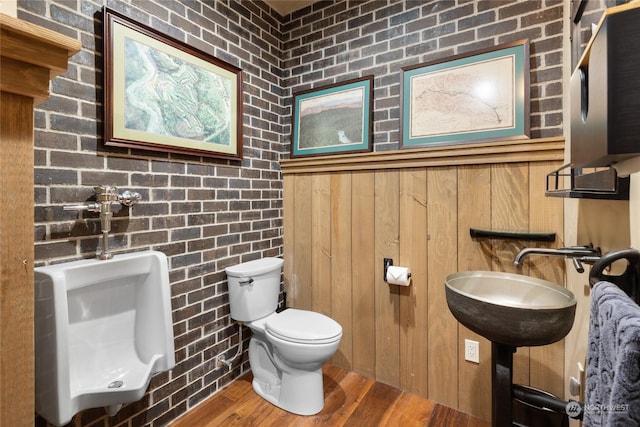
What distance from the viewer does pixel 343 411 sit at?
177cm

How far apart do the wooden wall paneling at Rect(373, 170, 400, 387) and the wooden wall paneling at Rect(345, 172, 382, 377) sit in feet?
0.10

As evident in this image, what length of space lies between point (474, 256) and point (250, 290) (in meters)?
1.37

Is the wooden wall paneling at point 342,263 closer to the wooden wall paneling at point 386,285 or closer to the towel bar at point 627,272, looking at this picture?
the wooden wall paneling at point 386,285

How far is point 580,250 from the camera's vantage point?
1.10 meters

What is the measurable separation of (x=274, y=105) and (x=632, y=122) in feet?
7.27

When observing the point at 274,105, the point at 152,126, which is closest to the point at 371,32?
the point at 274,105

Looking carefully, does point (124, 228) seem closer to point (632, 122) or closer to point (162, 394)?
point (162, 394)

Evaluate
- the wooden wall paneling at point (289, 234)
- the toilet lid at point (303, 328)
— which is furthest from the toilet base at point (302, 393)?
the wooden wall paneling at point (289, 234)

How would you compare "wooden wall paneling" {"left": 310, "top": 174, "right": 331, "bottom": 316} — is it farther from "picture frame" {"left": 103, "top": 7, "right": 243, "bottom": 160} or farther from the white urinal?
the white urinal

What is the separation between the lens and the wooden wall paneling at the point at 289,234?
2426mm

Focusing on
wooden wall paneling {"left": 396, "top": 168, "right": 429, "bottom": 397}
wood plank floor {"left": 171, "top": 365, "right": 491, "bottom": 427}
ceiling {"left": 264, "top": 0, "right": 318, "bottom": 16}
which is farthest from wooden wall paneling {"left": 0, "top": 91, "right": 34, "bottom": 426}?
ceiling {"left": 264, "top": 0, "right": 318, "bottom": 16}

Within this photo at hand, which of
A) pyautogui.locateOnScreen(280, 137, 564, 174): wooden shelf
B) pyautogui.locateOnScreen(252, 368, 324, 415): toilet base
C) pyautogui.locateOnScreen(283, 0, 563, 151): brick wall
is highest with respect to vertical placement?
pyautogui.locateOnScreen(283, 0, 563, 151): brick wall

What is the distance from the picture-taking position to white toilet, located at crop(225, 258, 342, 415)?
5.55 ft

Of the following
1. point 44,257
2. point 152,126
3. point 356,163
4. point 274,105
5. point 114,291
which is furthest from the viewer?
point 274,105
